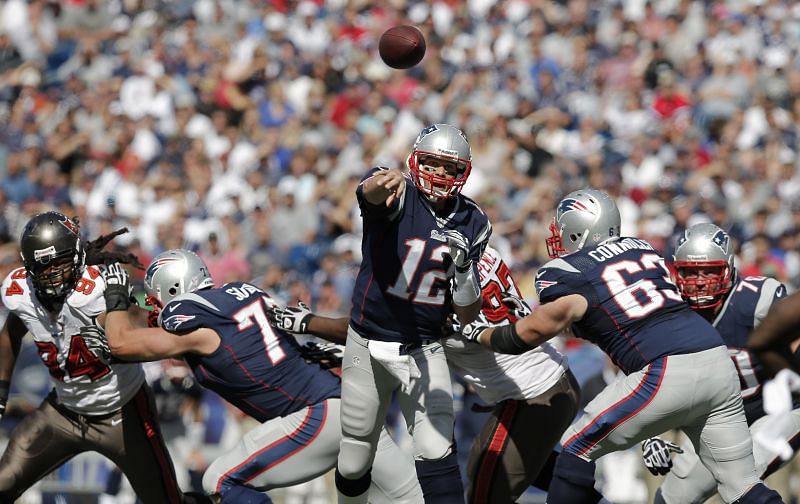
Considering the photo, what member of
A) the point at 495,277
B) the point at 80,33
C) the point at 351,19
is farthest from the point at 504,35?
the point at 495,277

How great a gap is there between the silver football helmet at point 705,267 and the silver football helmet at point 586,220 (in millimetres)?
429

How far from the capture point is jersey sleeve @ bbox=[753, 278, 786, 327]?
6133mm

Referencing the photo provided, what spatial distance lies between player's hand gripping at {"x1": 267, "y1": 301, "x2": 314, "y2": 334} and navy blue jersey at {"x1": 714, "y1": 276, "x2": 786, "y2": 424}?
205cm

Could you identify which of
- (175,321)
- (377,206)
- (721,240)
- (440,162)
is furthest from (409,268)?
(721,240)

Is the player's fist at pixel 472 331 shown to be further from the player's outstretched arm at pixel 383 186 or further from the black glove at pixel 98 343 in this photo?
the black glove at pixel 98 343

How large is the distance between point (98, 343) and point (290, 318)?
3.06ft

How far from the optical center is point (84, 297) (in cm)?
622

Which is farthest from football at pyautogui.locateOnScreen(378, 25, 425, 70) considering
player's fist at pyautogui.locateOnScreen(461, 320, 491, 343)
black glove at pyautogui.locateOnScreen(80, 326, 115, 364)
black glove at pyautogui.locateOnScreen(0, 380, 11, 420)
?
black glove at pyautogui.locateOnScreen(0, 380, 11, 420)

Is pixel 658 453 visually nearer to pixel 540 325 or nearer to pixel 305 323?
pixel 540 325

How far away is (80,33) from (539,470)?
10860 mm

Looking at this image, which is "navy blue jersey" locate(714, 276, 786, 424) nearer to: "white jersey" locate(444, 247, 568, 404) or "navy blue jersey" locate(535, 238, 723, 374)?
"navy blue jersey" locate(535, 238, 723, 374)

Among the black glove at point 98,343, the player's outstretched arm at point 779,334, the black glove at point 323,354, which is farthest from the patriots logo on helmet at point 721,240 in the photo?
the black glove at point 98,343

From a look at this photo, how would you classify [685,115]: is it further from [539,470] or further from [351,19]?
[539,470]

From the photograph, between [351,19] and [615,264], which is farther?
[351,19]
